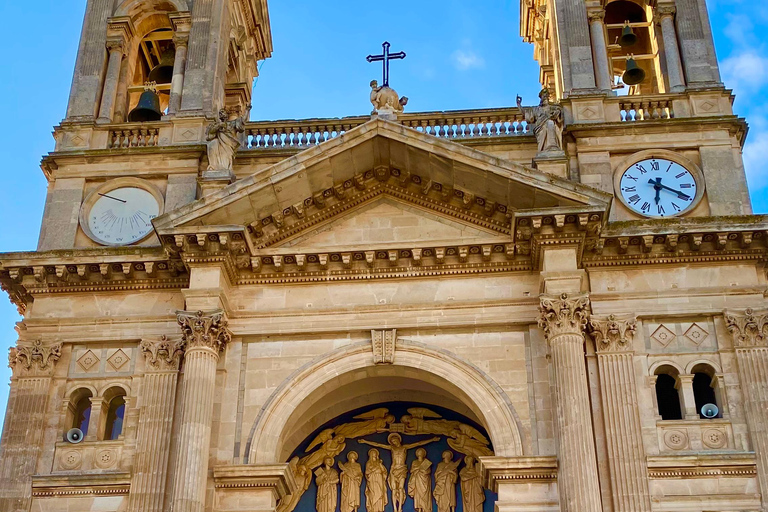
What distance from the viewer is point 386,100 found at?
23.2 metres

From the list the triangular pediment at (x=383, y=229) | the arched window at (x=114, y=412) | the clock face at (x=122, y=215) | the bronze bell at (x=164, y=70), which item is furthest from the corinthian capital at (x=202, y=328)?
the bronze bell at (x=164, y=70)

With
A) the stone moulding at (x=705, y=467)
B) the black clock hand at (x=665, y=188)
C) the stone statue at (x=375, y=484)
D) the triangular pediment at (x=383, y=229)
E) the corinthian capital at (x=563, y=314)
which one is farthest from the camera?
the black clock hand at (x=665, y=188)

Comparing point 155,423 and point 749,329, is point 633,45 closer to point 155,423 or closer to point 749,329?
point 749,329

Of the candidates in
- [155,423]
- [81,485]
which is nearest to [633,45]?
[155,423]

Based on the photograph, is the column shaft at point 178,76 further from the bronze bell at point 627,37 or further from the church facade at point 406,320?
the bronze bell at point 627,37

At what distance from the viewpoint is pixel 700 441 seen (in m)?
19.4

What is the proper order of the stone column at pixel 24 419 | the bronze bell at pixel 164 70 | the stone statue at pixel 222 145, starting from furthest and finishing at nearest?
Answer: the bronze bell at pixel 164 70, the stone statue at pixel 222 145, the stone column at pixel 24 419

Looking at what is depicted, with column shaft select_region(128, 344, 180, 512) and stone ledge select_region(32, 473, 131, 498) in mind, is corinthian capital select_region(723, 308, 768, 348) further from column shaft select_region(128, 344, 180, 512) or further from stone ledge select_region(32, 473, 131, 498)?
stone ledge select_region(32, 473, 131, 498)

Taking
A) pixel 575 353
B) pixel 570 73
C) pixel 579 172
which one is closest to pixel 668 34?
pixel 570 73

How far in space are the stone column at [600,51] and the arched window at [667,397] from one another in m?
6.79

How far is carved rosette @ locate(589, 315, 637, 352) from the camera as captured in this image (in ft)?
66.3

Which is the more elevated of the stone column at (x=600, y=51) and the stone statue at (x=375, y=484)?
the stone column at (x=600, y=51)

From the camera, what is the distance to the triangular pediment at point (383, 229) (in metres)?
21.6

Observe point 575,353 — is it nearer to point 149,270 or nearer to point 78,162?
point 149,270
